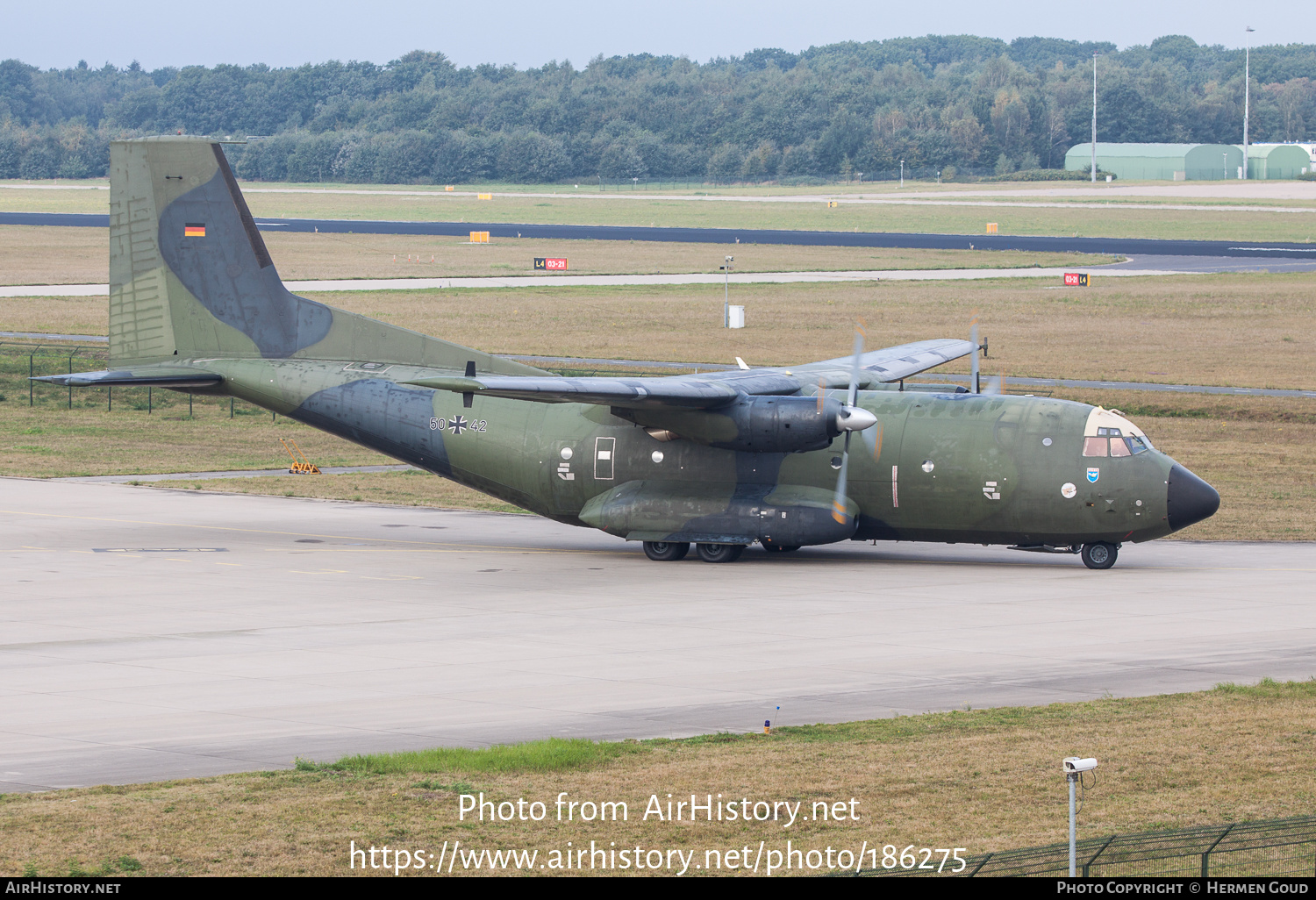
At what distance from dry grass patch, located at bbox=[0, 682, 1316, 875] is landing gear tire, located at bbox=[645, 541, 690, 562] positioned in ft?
47.9

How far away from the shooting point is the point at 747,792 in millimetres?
16281

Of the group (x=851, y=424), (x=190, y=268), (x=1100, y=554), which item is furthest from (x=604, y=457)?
(x=190, y=268)

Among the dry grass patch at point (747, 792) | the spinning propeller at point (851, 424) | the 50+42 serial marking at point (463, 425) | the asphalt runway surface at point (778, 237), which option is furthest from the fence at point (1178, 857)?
the asphalt runway surface at point (778, 237)

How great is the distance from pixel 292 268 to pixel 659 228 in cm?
4883

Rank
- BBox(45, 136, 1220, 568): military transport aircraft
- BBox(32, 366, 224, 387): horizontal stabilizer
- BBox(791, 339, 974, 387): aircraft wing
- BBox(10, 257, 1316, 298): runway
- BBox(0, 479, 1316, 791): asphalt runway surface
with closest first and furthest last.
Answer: BBox(0, 479, 1316, 791): asphalt runway surface → BBox(45, 136, 1220, 568): military transport aircraft → BBox(32, 366, 224, 387): horizontal stabilizer → BBox(791, 339, 974, 387): aircraft wing → BBox(10, 257, 1316, 298): runway

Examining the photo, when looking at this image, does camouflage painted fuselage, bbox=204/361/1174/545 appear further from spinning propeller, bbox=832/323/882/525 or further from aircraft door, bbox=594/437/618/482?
spinning propeller, bbox=832/323/882/525

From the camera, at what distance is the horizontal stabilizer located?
3431 cm

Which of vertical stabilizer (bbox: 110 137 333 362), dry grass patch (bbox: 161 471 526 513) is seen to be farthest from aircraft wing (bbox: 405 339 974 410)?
dry grass patch (bbox: 161 471 526 513)

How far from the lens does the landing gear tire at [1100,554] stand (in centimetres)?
3259

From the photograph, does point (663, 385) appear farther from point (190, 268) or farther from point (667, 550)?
point (190, 268)

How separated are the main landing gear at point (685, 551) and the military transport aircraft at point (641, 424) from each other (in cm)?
5

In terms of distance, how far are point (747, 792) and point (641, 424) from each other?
18.0 meters

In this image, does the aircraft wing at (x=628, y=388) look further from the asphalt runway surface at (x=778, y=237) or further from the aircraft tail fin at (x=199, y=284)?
the asphalt runway surface at (x=778, y=237)
